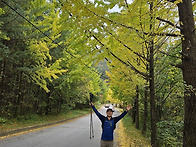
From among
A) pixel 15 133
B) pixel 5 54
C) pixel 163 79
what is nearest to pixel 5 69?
pixel 5 54

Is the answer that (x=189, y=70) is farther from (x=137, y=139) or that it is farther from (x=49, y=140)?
(x=49, y=140)

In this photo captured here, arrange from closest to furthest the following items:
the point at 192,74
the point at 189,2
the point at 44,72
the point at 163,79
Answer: the point at 192,74
the point at 189,2
the point at 163,79
the point at 44,72

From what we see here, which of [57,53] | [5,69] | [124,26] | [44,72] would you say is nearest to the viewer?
[124,26]

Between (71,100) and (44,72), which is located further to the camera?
(71,100)

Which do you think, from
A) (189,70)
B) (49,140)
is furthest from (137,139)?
(189,70)

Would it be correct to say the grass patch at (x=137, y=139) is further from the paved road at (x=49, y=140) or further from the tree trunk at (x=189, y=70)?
the tree trunk at (x=189, y=70)

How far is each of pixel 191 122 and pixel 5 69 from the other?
1148 centimetres

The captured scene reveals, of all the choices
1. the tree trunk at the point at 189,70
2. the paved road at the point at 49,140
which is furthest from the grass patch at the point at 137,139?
the tree trunk at the point at 189,70

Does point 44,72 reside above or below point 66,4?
below

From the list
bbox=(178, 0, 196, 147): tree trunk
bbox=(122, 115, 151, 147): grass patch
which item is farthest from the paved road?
bbox=(178, 0, 196, 147): tree trunk

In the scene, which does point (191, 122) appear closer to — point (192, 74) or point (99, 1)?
point (192, 74)

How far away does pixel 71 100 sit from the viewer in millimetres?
18703

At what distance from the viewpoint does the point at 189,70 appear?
3.19m

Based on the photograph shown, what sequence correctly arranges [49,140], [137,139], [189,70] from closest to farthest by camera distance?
[189,70], [49,140], [137,139]
